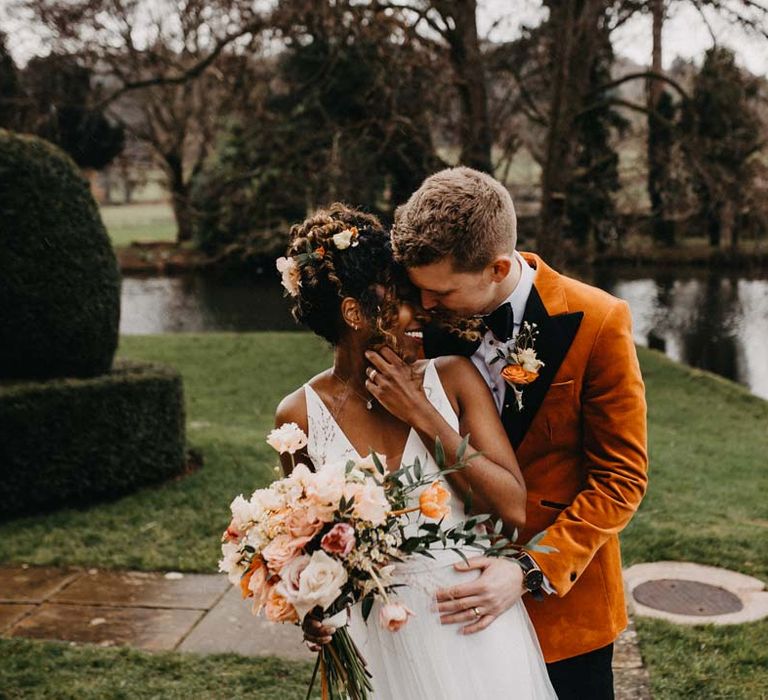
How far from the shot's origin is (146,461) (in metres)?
7.01

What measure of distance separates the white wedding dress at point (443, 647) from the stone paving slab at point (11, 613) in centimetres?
328

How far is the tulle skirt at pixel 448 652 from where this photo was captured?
2.19m

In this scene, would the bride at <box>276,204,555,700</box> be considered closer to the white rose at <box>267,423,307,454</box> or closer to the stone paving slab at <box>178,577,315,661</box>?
the white rose at <box>267,423,307,454</box>

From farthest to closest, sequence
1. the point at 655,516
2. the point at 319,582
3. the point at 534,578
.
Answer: the point at 655,516 < the point at 534,578 < the point at 319,582

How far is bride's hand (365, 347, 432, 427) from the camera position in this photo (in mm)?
2189

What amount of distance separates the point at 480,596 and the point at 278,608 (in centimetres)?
49

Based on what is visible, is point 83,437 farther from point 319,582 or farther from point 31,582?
point 319,582

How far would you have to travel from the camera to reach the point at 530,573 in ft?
7.24

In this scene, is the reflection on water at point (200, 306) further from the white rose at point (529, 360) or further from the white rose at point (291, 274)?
the white rose at point (529, 360)

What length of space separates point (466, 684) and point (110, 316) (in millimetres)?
5335

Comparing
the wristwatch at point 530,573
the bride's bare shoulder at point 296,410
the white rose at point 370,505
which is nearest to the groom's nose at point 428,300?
the bride's bare shoulder at point 296,410

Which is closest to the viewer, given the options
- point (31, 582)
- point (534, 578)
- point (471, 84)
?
point (534, 578)

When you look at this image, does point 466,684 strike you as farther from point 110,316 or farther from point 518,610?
point 110,316

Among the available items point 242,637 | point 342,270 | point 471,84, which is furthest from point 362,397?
point 471,84
